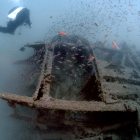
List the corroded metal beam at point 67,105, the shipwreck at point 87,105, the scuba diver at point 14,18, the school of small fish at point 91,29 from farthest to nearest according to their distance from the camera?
the scuba diver at point 14,18 → the school of small fish at point 91,29 → the shipwreck at point 87,105 → the corroded metal beam at point 67,105

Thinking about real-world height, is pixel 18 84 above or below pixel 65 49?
below

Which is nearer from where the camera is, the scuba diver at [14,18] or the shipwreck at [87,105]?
the shipwreck at [87,105]

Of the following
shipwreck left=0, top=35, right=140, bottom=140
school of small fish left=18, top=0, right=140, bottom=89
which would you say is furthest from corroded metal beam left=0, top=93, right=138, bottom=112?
school of small fish left=18, top=0, right=140, bottom=89

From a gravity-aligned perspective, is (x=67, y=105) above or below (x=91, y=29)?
below

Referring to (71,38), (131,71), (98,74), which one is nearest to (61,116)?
(98,74)

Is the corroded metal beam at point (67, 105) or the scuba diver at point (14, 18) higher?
the scuba diver at point (14, 18)

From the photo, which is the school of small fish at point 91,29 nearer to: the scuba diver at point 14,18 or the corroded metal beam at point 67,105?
the corroded metal beam at point 67,105

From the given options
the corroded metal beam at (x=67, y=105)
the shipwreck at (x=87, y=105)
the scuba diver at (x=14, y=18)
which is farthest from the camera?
the scuba diver at (x=14, y=18)

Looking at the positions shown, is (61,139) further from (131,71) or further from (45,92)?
(131,71)

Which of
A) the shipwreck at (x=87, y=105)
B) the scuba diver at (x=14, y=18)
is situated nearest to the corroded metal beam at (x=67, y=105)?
the shipwreck at (x=87, y=105)

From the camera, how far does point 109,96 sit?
2.89m

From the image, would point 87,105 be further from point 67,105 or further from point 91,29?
point 91,29

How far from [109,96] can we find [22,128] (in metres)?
4.43

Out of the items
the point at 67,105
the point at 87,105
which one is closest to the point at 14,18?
the point at 67,105
